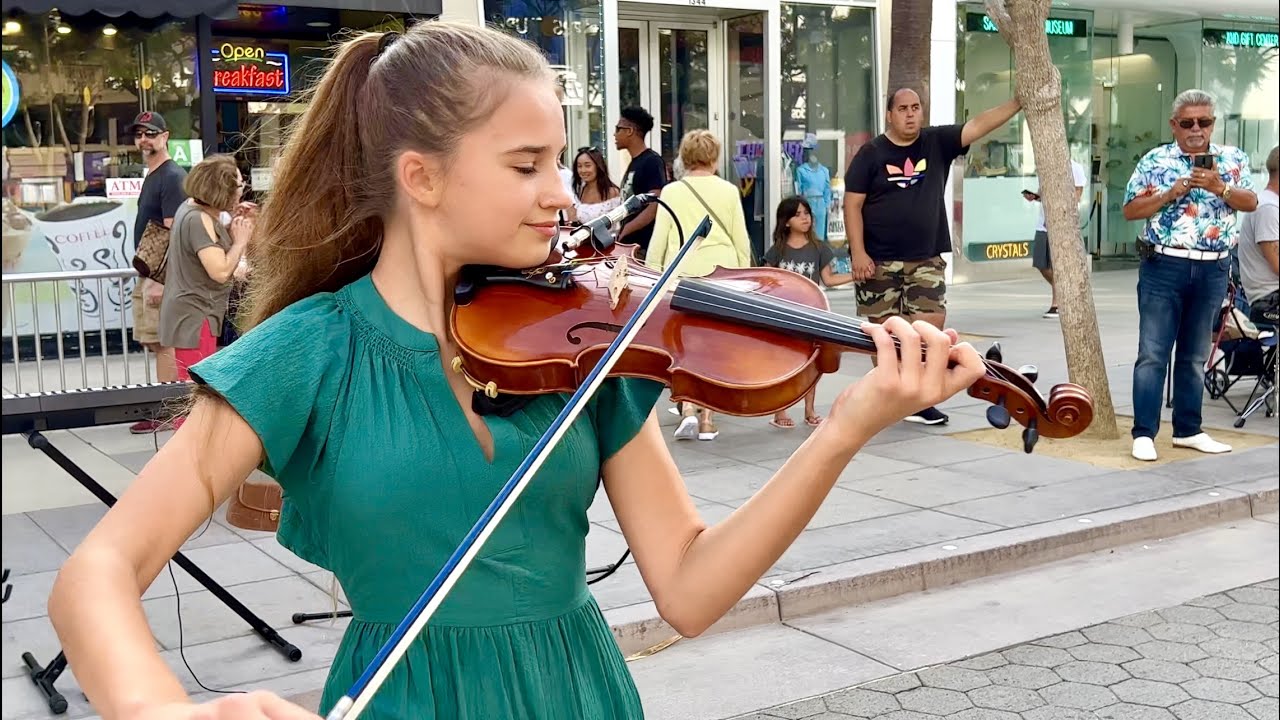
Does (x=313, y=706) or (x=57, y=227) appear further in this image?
(x=57, y=227)

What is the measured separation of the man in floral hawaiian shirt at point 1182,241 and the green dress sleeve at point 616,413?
608 centimetres

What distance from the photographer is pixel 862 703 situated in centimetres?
436

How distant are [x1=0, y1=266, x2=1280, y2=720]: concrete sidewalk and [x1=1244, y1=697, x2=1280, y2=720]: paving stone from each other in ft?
5.18

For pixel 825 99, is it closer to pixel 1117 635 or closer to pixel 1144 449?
pixel 1144 449

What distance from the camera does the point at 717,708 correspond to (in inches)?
172

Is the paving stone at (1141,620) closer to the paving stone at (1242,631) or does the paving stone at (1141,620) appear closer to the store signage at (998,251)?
the paving stone at (1242,631)

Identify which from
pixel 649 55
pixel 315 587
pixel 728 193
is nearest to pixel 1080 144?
pixel 649 55

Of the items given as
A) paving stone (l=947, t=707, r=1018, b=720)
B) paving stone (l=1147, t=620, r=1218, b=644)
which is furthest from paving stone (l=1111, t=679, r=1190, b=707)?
paving stone (l=1147, t=620, r=1218, b=644)

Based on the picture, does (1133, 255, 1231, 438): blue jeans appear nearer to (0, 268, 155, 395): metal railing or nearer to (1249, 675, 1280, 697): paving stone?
(1249, 675, 1280, 697): paving stone

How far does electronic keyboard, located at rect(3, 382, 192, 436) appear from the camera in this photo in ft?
14.3

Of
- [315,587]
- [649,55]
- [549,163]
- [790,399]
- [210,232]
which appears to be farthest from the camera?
[649,55]

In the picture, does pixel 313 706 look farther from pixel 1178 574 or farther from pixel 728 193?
pixel 728 193

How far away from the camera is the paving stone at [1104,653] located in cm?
470

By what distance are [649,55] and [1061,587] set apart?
10717 mm
